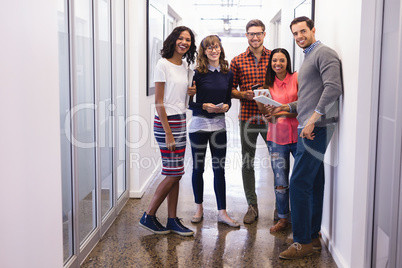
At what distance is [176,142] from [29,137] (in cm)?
145

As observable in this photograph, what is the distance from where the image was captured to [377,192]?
245cm

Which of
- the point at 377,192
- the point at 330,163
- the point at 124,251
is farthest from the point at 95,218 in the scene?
the point at 377,192

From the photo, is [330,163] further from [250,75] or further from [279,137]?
[250,75]

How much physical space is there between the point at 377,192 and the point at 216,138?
1.31 metres

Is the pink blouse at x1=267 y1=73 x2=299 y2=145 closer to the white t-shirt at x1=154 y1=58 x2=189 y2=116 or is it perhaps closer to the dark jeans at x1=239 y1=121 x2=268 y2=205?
the dark jeans at x1=239 y1=121 x2=268 y2=205

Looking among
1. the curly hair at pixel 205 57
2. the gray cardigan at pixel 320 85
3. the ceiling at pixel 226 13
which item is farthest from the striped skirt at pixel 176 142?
the ceiling at pixel 226 13

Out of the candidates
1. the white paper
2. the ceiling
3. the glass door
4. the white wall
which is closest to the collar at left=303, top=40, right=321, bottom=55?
the white paper

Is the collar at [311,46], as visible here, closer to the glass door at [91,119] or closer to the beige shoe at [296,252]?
the beige shoe at [296,252]

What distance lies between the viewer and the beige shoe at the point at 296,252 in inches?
116

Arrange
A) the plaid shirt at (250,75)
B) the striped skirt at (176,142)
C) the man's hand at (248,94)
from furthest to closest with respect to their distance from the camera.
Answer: the plaid shirt at (250,75), the man's hand at (248,94), the striped skirt at (176,142)

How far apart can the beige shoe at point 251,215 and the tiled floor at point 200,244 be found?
0.05 metres

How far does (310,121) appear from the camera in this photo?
8.90 feet

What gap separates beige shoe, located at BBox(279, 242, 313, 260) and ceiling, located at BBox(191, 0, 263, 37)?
770 centimetres

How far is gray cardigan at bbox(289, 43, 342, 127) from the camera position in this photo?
2.65 meters
